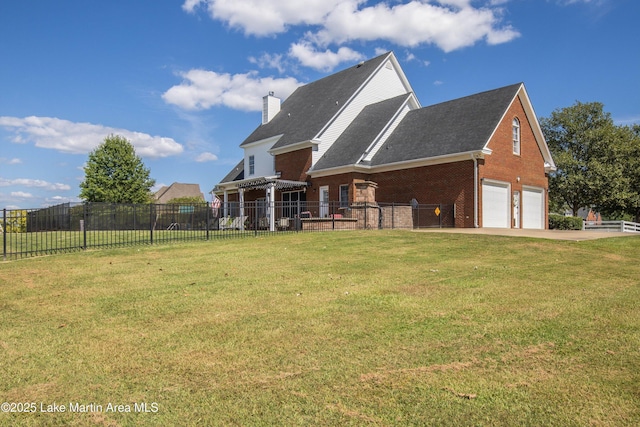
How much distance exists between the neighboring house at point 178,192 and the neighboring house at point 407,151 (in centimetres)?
4166

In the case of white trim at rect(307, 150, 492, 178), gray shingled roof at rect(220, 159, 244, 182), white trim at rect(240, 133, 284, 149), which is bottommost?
white trim at rect(307, 150, 492, 178)

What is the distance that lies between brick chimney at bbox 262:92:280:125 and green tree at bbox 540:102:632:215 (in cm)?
2509

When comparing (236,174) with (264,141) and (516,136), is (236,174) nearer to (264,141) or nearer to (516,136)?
(264,141)

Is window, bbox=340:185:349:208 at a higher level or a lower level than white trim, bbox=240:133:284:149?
lower

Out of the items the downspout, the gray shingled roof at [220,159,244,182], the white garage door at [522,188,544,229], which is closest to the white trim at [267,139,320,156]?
the gray shingled roof at [220,159,244,182]

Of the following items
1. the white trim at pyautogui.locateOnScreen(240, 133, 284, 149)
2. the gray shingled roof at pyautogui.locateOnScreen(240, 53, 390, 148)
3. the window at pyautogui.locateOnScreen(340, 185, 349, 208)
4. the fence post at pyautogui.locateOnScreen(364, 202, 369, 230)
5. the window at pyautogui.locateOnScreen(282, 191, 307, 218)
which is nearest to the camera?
the fence post at pyautogui.locateOnScreen(364, 202, 369, 230)

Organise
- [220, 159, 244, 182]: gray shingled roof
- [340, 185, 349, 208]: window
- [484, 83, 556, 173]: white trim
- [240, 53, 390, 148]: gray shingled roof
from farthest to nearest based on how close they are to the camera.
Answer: [220, 159, 244, 182]: gray shingled roof → [240, 53, 390, 148]: gray shingled roof → [340, 185, 349, 208]: window → [484, 83, 556, 173]: white trim

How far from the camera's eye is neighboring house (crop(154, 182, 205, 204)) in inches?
2790

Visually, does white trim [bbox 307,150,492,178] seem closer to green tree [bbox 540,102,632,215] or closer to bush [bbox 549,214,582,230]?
bush [bbox 549,214,582,230]

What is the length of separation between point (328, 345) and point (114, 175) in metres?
49.1

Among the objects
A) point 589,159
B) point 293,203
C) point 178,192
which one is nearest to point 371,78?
point 293,203

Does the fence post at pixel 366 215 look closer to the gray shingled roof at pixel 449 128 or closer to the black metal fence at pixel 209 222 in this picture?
the black metal fence at pixel 209 222

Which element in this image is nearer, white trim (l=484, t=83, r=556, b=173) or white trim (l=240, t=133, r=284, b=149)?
white trim (l=484, t=83, r=556, b=173)

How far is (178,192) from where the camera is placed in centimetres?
7188
